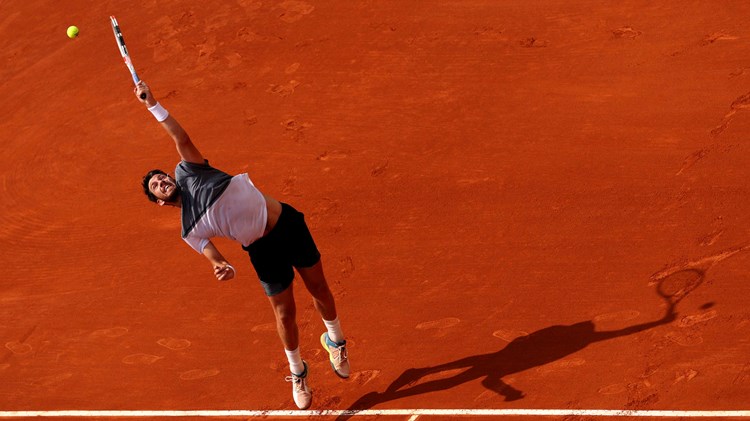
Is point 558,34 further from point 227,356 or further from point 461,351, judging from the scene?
point 227,356

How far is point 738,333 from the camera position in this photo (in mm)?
6883

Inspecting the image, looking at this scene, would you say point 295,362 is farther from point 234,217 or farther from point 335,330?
point 234,217

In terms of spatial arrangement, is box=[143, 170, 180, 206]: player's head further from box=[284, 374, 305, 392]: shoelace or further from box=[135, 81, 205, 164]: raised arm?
box=[284, 374, 305, 392]: shoelace

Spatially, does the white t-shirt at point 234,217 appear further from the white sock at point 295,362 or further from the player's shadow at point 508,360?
the player's shadow at point 508,360

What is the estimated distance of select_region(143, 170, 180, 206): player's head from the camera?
18.8 feet

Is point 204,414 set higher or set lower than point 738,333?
higher

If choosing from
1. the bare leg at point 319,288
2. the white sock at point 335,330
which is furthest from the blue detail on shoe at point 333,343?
the bare leg at point 319,288

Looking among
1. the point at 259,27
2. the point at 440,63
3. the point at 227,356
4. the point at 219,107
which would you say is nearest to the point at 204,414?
the point at 227,356

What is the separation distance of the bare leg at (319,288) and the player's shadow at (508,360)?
84cm

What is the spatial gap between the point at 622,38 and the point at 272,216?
18.6 feet

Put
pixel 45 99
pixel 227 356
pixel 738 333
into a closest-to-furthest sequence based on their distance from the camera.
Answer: pixel 738 333 < pixel 227 356 < pixel 45 99

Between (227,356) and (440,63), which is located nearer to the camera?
(227,356)

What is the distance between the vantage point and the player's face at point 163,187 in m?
5.71

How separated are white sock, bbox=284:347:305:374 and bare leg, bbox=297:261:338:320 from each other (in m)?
0.37
